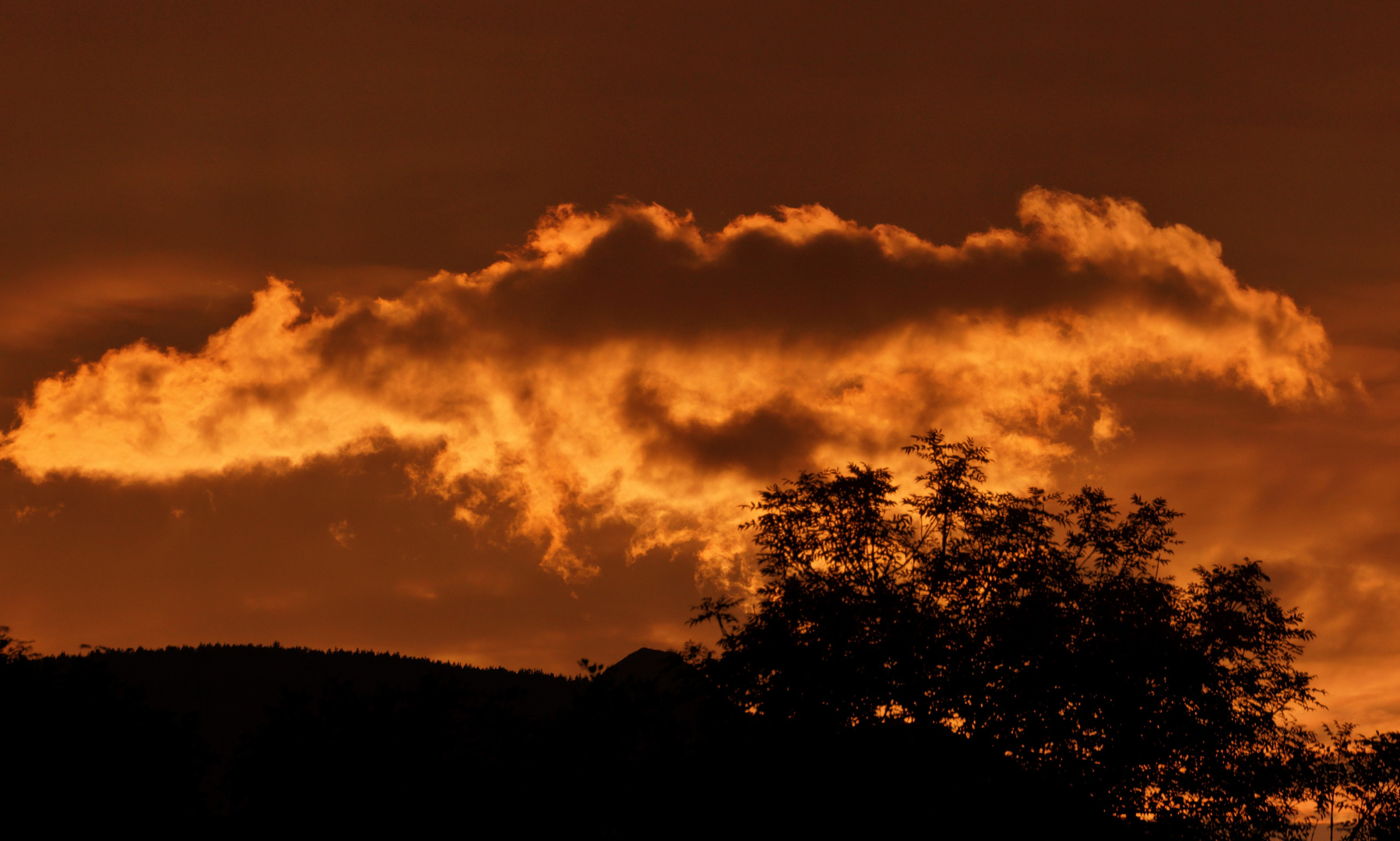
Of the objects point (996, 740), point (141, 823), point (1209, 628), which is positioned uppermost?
point (1209, 628)

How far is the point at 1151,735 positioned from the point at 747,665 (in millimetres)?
12571

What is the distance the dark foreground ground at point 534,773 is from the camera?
34031 millimetres

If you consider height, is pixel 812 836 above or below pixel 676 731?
below

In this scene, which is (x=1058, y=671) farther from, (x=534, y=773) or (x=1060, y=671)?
(x=534, y=773)

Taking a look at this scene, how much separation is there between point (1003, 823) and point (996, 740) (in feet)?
9.26

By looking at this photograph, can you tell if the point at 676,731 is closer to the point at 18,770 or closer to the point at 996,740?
the point at 996,740

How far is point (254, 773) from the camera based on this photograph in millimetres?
40906

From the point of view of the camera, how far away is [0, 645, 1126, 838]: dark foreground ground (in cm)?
3403

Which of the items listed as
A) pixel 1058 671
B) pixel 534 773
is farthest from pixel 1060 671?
pixel 534 773

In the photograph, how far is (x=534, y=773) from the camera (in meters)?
35.0

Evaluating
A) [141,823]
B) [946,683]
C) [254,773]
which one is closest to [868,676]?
[946,683]

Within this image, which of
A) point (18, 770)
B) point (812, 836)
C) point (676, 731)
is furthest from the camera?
point (18, 770)

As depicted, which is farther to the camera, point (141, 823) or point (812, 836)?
point (141, 823)

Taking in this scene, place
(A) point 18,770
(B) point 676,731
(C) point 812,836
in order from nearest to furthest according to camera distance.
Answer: (C) point 812,836, (B) point 676,731, (A) point 18,770
